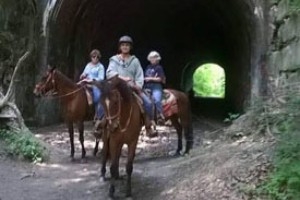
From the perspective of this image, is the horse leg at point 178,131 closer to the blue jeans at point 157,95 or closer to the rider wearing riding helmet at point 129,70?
the blue jeans at point 157,95

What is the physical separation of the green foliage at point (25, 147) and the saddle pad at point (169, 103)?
8.20ft

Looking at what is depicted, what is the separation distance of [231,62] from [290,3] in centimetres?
1482

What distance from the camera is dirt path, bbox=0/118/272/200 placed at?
7.21m

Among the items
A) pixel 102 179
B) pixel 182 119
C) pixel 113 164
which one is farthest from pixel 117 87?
pixel 182 119

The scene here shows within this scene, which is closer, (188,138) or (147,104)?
(147,104)

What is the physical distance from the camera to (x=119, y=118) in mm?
7809

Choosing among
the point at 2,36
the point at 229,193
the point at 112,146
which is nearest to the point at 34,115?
the point at 2,36

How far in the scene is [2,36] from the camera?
49.0ft

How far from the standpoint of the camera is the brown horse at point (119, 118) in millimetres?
7566

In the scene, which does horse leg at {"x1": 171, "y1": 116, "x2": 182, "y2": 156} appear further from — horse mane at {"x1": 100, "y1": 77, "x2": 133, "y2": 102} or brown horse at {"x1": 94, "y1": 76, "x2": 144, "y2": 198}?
horse mane at {"x1": 100, "y1": 77, "x2": 133, "y2": 102}

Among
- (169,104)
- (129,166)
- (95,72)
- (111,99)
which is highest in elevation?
(95,72)

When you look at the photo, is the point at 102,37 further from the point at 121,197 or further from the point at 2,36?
the point at 121,197

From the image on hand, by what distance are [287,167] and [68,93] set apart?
19.4 ft

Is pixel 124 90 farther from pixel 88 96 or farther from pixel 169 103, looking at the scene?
pixel 88 96
